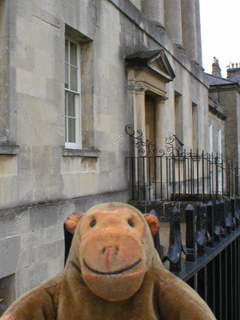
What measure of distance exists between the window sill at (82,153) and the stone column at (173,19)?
783 centimetres

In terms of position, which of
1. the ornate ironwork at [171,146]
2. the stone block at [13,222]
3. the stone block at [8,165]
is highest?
the ornate ironwork at [171,146]

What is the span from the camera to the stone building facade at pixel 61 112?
5.16 metres

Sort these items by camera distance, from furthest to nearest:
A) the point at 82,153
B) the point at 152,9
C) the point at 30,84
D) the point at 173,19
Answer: the point at 173,19 < the point at 152,9 < the point at 82,153 < the point at 30,84

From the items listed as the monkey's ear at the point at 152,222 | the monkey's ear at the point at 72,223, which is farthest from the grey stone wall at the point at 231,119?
the monkey's ear at the point at 72,223

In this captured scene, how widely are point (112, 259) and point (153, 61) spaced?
28.0 feet

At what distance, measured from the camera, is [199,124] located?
15992 mm

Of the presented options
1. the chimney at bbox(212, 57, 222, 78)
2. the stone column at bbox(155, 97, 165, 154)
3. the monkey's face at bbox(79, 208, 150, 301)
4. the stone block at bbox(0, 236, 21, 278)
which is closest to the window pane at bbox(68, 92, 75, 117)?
the stone block at bbox(0, 236, 21, 278)

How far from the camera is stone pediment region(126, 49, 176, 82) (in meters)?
8.79

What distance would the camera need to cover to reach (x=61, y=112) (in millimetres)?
6234

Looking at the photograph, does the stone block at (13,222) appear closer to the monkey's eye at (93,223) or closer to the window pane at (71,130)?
the window pane at (71,130)

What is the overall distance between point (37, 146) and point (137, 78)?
13.9 feet

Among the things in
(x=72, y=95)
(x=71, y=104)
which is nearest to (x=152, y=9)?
(x=72, y=95)

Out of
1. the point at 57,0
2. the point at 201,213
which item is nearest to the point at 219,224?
the point at 201,213

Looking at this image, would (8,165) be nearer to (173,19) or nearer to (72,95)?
(72,95)
